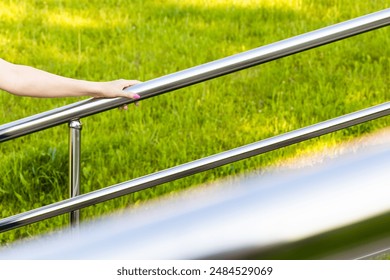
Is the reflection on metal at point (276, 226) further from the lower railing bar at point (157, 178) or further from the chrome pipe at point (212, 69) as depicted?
the chrome pipe at point (212, 69)

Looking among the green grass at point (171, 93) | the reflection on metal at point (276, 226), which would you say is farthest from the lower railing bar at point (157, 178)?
the green grass at point (171, 93)

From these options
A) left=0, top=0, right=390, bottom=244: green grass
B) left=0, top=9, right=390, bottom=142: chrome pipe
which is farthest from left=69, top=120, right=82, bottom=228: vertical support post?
left=0, top=0, right=390, bottom=244: green grass

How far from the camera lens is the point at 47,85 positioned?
1652 mm

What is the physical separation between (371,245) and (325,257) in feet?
0.10

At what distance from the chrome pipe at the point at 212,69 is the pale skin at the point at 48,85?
22mm

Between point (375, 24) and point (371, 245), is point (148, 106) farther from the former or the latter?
point (371, 245)

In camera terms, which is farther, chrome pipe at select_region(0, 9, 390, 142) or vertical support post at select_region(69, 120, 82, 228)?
vertical support post at select_region(69, 120, 82, 228)

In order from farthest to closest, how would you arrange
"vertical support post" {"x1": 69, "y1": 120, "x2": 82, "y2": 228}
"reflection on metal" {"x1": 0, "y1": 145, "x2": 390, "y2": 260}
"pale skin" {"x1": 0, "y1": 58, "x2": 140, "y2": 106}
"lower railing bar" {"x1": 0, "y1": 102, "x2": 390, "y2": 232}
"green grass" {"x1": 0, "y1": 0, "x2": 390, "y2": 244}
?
"green grass" {"x1": 0, "y1": 0, "x2": 390, "y2": 244}
"vertical support post" {"x1": 69, "y1": 120, "x2": 82, "y2": 228}
"pale skin" {"x1": 0, "y1": 58, "x2": 140, "y2": 106}
"lower railing bar" {"x1": 0, "y1": 102, "x2": 390, "y2": 232}
"reflection on metal" {"x1": 0, "y1": 145, "x2": 390, "y2": 260}

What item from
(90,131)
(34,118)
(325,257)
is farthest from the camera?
(90,131)

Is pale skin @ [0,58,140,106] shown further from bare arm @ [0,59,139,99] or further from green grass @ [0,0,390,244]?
green grass @ [0,0,390,244]

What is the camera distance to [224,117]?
3.86 m

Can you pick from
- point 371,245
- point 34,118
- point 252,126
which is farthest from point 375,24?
point 252,126

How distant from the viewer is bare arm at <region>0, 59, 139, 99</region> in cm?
163

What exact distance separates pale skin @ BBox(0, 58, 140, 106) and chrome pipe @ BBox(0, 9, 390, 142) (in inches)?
0.9
